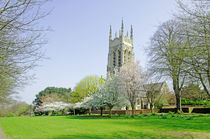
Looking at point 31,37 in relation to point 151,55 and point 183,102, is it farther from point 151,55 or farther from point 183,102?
point 183,102

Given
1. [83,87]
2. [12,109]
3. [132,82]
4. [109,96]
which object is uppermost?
[132,82]

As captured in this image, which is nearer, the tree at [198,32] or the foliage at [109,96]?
the tree at [198,32]

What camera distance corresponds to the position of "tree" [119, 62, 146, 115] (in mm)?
24536

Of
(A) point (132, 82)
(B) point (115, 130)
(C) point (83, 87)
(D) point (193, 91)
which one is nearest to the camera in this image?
(B) point (115, 130)

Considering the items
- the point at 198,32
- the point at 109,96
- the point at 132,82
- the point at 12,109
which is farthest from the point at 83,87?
the point at 198,32

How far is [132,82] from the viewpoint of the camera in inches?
1008

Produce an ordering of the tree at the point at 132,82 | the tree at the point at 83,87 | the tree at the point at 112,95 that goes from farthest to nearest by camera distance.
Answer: the tree at the point at 83,87 < the tree at the point at 132,82 < the tree at the point at 112,95

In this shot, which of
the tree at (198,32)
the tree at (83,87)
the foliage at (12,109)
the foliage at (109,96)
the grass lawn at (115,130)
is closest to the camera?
the tree at (198,32)

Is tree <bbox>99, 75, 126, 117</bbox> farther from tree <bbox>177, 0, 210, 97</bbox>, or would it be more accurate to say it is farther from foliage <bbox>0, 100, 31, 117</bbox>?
tree <bbox>177, 0, 210, 97</bbox>

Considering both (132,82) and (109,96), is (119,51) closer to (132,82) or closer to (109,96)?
(132,82)

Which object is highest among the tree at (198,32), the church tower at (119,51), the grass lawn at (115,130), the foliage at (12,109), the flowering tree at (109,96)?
the church tower at (119,51)

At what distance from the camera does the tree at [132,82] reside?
24.5 m

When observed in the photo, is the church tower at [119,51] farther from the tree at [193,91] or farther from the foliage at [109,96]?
the foliage at [109,96]

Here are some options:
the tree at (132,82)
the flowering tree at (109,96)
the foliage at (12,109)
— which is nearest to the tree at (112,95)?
the flowering tree at (109,96)
